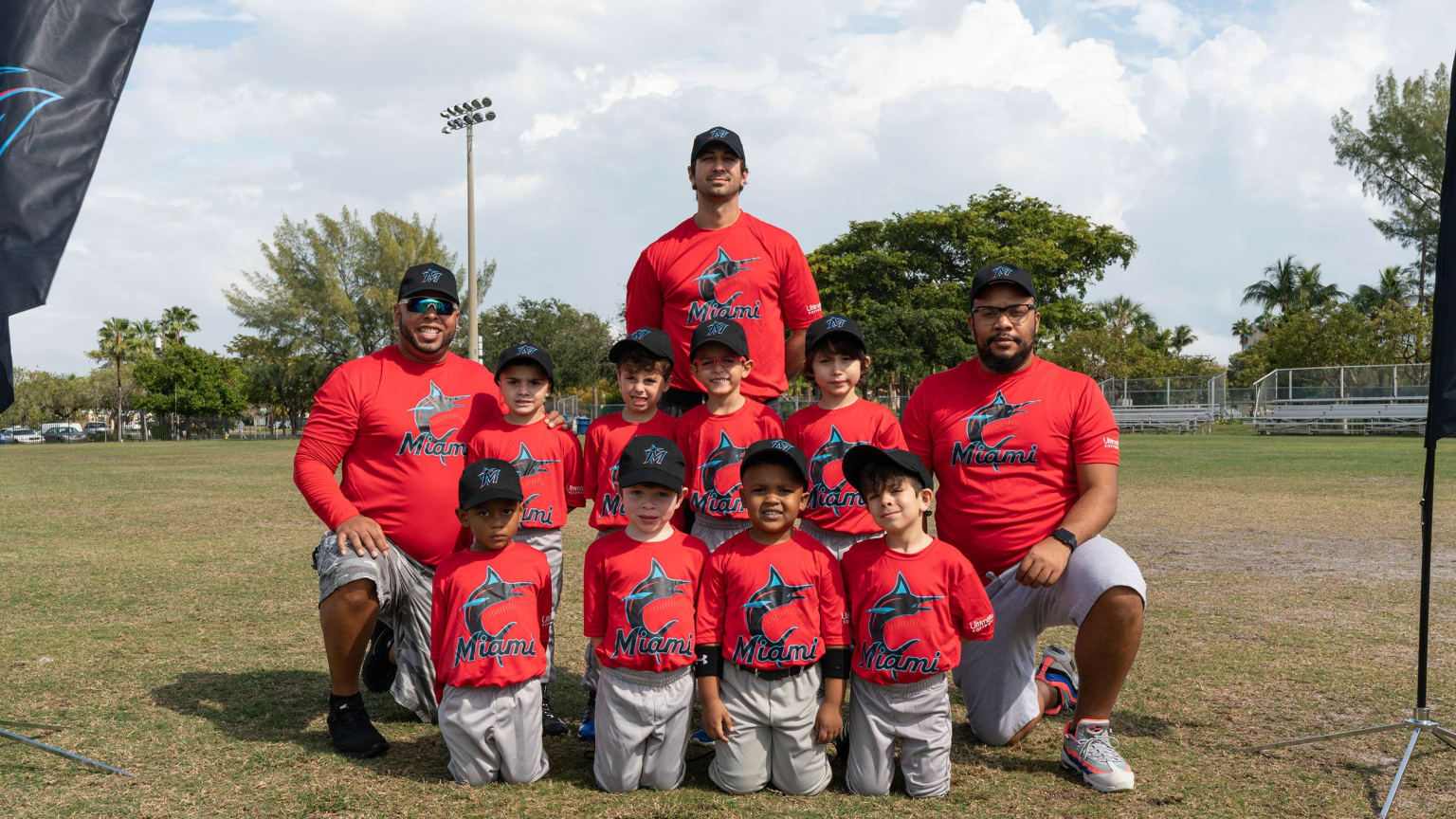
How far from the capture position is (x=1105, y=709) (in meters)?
4.02

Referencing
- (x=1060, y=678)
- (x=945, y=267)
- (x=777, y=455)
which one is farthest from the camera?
(x=945, y=267)

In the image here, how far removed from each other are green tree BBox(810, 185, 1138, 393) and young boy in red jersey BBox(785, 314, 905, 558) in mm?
39809

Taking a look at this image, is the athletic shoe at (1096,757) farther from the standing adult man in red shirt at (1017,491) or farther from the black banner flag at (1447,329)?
the black banner flag at (1447,329)

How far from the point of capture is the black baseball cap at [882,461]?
12.5ft

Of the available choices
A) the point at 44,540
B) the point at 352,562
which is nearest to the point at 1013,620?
the point at 352,562

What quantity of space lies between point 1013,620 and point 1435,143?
46.8 metres

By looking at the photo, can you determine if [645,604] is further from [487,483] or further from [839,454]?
[839,454]

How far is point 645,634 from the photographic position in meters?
3.88

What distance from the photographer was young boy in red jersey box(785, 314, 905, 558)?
4305mm

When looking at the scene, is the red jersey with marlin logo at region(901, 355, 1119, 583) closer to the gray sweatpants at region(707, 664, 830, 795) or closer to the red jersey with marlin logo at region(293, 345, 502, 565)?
the gray sweatpants at region(707, 664, 830, 795)

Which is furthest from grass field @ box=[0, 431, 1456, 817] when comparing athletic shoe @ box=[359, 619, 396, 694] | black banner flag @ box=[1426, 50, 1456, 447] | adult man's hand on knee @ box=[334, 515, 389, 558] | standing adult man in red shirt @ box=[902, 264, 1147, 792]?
black banner flag @ box=[1426, 50, 1456, 447]

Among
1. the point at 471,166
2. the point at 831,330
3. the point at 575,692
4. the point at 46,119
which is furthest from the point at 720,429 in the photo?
the point at 471,166

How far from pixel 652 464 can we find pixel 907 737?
1417 mm

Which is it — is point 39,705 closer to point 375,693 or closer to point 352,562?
point 375,693
